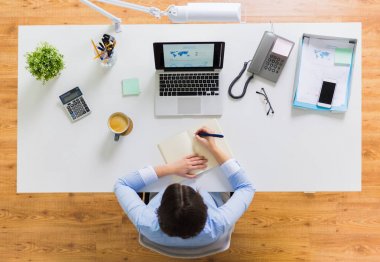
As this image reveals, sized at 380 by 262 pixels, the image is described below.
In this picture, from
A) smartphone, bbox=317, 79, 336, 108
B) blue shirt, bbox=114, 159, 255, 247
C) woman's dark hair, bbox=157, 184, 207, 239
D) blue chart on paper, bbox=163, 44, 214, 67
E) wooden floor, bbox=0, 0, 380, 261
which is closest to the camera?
woman's dark hair, bbox=157, 184, 207, 239

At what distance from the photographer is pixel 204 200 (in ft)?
5.11

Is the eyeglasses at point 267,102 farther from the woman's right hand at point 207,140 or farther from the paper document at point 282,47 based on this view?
the woman's right hand at point 207,140

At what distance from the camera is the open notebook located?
1.64 m

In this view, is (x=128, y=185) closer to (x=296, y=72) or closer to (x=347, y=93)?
(x=296, y=72)

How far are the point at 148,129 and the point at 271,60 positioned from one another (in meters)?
0.61

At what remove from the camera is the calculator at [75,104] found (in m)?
1.67

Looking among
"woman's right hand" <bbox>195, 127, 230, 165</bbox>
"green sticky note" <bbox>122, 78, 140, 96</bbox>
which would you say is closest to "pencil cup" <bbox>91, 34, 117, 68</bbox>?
"green sticky note" <bbox>122, 78, 140, 96</bbox>

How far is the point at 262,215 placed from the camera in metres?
2.30

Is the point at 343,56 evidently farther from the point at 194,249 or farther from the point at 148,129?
the point at 194,249

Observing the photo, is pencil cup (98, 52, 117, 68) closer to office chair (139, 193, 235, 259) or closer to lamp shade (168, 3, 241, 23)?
lamp shade (168, 3, 241, 23)

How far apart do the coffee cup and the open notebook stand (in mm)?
159

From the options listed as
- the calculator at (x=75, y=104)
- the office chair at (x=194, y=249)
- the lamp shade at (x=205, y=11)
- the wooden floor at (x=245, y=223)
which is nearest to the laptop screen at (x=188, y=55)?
the lamp shade at (x=205, y=11)

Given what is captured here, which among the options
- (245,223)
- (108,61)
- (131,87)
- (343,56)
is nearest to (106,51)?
(108,61)

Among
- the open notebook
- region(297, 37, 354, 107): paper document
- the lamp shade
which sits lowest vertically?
the open notebook
